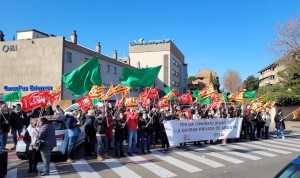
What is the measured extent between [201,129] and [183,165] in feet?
15.7

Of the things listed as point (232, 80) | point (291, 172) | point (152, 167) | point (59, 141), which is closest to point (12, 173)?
point (59, 141)

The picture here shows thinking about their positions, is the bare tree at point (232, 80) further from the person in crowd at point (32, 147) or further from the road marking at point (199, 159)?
the person in crowd at point (32, 147)

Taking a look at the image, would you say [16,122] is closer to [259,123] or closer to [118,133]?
[118,133]

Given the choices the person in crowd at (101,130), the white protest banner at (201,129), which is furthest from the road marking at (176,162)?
the person in crowd at (101,130)

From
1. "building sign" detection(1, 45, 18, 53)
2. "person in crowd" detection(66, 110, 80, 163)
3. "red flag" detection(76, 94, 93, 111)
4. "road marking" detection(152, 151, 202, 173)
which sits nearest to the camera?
"road marking" detection(152, 151, 202, 173)

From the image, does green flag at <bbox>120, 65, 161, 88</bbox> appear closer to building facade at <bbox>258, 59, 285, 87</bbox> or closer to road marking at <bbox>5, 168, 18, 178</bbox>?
road marking at <bbox>5, 168, 18, 178</bbox>

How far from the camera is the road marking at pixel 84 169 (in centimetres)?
884

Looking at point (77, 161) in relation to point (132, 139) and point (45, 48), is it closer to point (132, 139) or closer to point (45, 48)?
point (132, 139)

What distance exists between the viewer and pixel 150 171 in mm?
9383

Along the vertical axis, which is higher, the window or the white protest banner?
the window

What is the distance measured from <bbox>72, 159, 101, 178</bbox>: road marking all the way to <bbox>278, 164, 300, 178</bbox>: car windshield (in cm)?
575

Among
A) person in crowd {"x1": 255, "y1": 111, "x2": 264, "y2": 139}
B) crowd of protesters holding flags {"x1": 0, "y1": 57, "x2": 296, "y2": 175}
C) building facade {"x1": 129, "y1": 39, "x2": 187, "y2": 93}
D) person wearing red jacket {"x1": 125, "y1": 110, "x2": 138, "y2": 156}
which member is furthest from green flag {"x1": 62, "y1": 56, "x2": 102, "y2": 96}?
building facade {"x1": 129, "y1": 39, "x2": 187, "y2": 93}

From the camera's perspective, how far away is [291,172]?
4.07m

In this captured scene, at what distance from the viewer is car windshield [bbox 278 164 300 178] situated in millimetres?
3988
